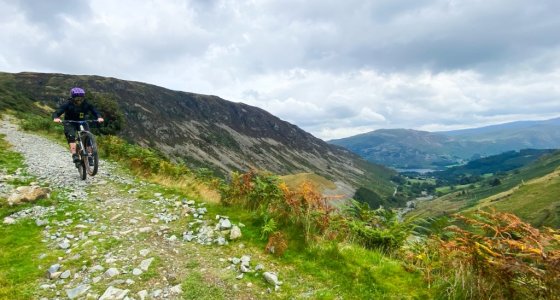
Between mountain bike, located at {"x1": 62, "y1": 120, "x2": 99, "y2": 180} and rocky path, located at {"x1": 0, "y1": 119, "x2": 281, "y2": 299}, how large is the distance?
2156 millimetres

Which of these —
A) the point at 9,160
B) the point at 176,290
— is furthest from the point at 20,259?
the point at 9,160

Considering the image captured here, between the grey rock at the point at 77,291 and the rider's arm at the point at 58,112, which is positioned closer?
the grey rock at the point at 77,291

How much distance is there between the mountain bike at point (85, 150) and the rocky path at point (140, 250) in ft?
7.07

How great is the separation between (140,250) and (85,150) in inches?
388

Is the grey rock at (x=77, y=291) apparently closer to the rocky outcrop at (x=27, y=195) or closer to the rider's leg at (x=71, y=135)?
the rocky outcrop at (x=27, y=195)

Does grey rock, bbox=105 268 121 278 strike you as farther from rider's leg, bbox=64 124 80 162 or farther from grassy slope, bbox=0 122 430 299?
rider's leg, bbox=64 124 80 162

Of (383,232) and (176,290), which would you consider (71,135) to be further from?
(383,232)

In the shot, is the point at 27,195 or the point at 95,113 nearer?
the point at 27,195

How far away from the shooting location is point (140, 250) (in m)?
8.95

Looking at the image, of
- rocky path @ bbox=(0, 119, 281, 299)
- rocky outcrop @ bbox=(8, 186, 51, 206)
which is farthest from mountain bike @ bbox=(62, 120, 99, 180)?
rocky outcrop @ bbox=(8, 186, 51, 206)

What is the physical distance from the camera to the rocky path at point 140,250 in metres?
7.41

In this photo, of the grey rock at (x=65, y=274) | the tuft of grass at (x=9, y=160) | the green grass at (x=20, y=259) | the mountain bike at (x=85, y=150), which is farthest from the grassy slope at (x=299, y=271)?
the tuft of grass at (x=9, y=160)

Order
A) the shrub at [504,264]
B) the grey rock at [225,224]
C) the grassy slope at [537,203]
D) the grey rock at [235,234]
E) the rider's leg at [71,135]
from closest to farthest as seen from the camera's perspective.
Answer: the shrub at [504,264] → the grey rock at [235,234] → the grey rock at [225,224] → the rider's leg at [71,135] → the grassy slope at [537,203]

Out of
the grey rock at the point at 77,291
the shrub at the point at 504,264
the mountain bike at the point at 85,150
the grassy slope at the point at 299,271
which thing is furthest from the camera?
the mountain bike at the point at 85,150
